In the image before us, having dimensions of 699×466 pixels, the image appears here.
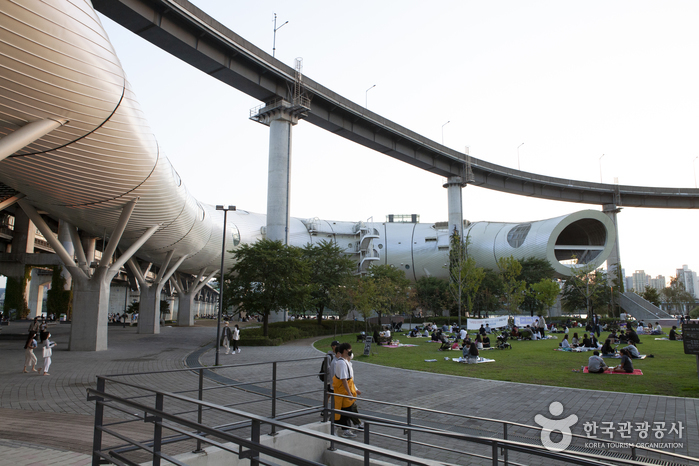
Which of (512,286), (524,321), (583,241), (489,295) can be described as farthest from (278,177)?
(583,241)

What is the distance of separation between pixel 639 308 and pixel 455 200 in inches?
1079

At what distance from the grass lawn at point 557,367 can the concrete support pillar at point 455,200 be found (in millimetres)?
36069

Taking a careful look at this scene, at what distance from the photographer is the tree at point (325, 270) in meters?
40.7

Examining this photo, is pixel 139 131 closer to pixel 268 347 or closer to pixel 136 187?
pixel 136 187

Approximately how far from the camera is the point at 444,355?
2167 centimetres

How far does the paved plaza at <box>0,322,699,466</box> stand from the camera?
24.0 ft

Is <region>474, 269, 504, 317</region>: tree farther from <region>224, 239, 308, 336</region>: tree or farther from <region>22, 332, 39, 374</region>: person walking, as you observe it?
<region>22, 332, 39, 374</region>: person walking

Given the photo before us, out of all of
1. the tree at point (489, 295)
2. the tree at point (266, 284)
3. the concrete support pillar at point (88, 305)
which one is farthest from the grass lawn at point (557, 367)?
the tree at point (489, 295)

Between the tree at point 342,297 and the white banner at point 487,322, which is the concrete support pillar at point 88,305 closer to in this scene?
the tree at point 342,297

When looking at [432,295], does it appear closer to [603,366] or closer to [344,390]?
[603,366]

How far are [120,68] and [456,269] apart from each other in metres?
37.8

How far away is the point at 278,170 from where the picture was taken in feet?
139

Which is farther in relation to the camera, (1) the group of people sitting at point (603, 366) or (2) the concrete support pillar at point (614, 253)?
(2) the concrete support pillar at point (614, 253)

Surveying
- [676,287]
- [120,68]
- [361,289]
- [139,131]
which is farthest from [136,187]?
[676,287]
